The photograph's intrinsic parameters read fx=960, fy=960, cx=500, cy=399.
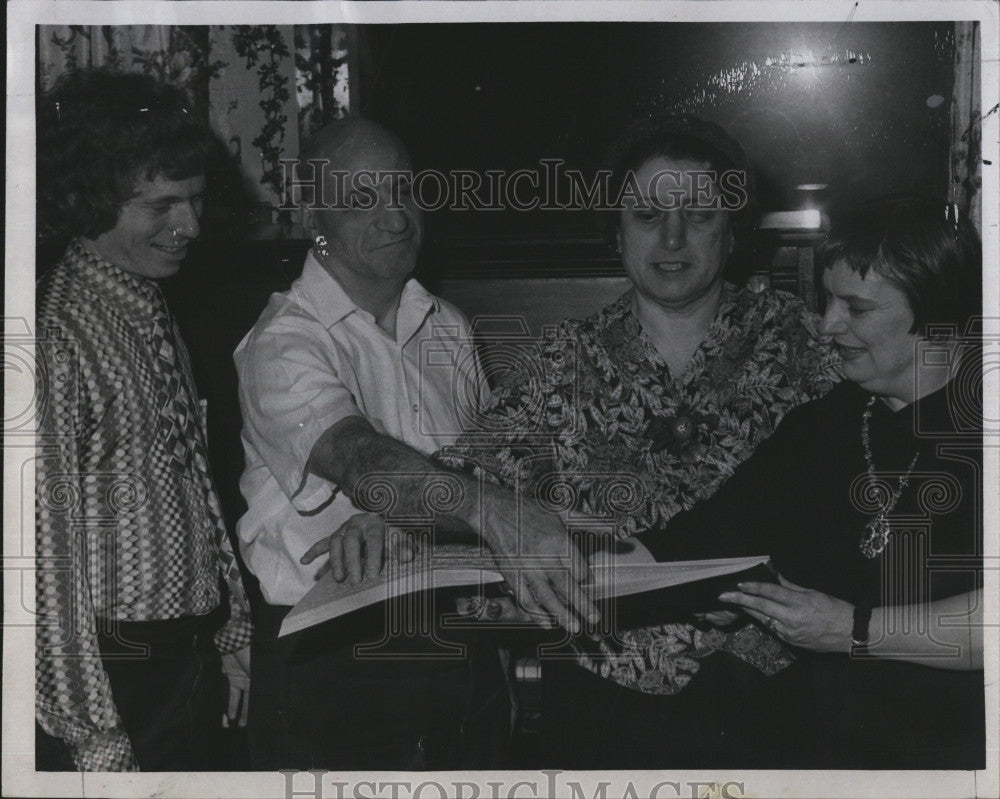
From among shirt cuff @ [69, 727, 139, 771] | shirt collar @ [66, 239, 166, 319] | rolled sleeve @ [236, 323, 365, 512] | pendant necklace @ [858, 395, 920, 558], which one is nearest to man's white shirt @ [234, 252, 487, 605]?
rolled sleeve @ [236, 323, 365, 512]

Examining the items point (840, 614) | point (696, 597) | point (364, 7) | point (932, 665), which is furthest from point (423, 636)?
point (364, 7)

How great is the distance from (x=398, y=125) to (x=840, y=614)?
2.31 feet

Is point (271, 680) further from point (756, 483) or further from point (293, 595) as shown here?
point (756, 483)

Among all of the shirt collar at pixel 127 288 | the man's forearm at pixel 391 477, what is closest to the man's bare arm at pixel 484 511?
the man's forearm at pixel 391 477

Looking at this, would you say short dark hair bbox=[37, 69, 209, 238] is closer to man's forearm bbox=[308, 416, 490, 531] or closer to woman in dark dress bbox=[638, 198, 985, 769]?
man's forearm bbox=[308, 416, 490, 531]

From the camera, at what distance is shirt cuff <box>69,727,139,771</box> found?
105 cm

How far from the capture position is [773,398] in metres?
1.03

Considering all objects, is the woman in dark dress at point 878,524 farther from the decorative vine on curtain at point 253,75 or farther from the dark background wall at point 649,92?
the decorative vine on curtain at point 253,75

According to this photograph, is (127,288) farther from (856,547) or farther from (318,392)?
(856,547)

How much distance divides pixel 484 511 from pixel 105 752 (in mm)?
496

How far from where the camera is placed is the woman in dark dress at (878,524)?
1.01 meters

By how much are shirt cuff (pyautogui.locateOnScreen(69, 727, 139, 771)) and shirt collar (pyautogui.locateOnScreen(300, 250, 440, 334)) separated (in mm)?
506

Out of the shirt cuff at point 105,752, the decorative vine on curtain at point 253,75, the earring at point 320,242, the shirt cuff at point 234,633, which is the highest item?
the decorative vine on curtain at point 253,75

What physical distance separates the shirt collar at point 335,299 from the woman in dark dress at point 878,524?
352 mm
